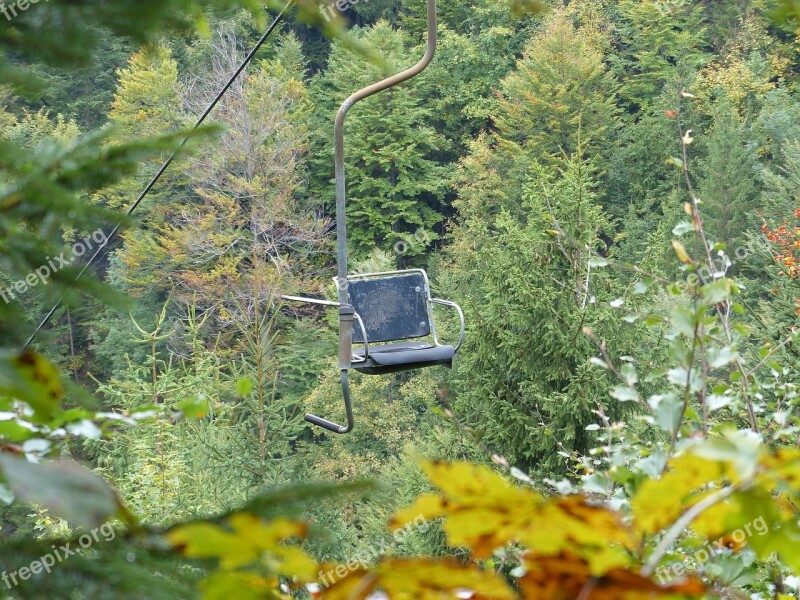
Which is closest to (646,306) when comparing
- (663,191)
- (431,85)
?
(663,191)

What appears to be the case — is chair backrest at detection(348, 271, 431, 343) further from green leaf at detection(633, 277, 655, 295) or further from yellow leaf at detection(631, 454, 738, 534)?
yellow leaf at detection(631, 454, 738, 534)

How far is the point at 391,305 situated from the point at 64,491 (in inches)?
173

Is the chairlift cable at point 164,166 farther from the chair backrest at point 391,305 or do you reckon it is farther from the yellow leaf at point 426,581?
the chair backrest at point 391,305

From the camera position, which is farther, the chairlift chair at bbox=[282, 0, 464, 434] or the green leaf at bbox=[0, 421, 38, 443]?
the chairlift chair at bbox=[282, 0, 464, 434]

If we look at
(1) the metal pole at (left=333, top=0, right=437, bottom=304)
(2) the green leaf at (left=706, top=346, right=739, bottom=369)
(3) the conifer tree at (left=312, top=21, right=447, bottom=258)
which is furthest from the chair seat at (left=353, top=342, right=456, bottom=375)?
(3) the conifer tree at (left=312, top=21, right=447, bottom=258)

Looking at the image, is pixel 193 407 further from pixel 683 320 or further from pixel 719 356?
pixel 719 356

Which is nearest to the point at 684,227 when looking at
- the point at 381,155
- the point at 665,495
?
the point at 665,495

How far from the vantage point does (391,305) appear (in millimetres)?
4719

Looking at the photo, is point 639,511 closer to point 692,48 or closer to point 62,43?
point 62,43

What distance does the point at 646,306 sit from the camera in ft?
20.9

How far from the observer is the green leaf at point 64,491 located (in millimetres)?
305

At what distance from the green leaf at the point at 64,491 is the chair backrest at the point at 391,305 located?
4.10 m

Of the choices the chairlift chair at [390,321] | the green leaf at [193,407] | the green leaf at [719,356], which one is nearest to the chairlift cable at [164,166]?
the green leaf at [193,407]

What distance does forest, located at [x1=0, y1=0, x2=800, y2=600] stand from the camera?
0.41 m
